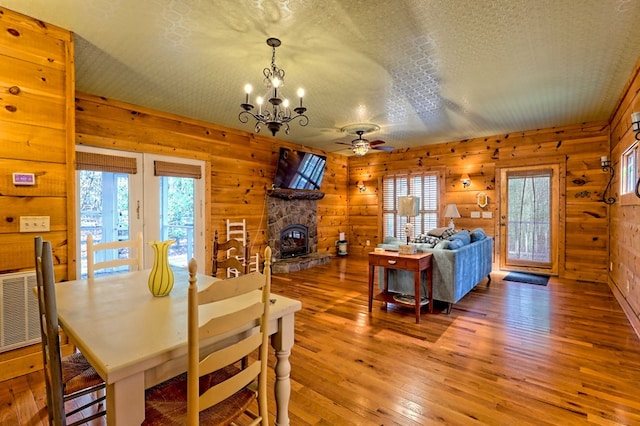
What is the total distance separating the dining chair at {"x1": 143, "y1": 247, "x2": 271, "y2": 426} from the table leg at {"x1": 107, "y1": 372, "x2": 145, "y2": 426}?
153 millimetres

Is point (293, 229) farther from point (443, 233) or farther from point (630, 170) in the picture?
point (630, 170)

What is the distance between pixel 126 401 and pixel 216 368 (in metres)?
0.30

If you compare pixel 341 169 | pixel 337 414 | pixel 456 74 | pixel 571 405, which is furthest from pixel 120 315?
pixel 341 169

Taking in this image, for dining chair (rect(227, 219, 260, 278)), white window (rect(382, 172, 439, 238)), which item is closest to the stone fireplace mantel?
dining chair (rect(227, 219, 260, 278))

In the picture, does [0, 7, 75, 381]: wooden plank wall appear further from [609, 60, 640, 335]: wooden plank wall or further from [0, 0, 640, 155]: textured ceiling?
[609, 60, 640, 335]: wooden plank wall

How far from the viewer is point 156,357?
44.2 inches

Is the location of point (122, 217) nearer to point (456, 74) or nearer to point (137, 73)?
point (137, 73)

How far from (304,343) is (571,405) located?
201 cm

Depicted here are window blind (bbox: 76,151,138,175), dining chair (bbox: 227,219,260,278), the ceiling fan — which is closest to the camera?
window blind (bbox: 76,151,138,175)

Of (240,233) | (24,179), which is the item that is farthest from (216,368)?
(240,233)

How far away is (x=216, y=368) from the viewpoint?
4.00 ft

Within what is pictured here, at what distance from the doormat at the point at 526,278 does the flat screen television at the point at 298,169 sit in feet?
14.0

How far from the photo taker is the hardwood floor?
197cm

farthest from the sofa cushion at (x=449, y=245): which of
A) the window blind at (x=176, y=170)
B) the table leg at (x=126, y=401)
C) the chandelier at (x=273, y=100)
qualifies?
the window blind at (x=176, y=170)
